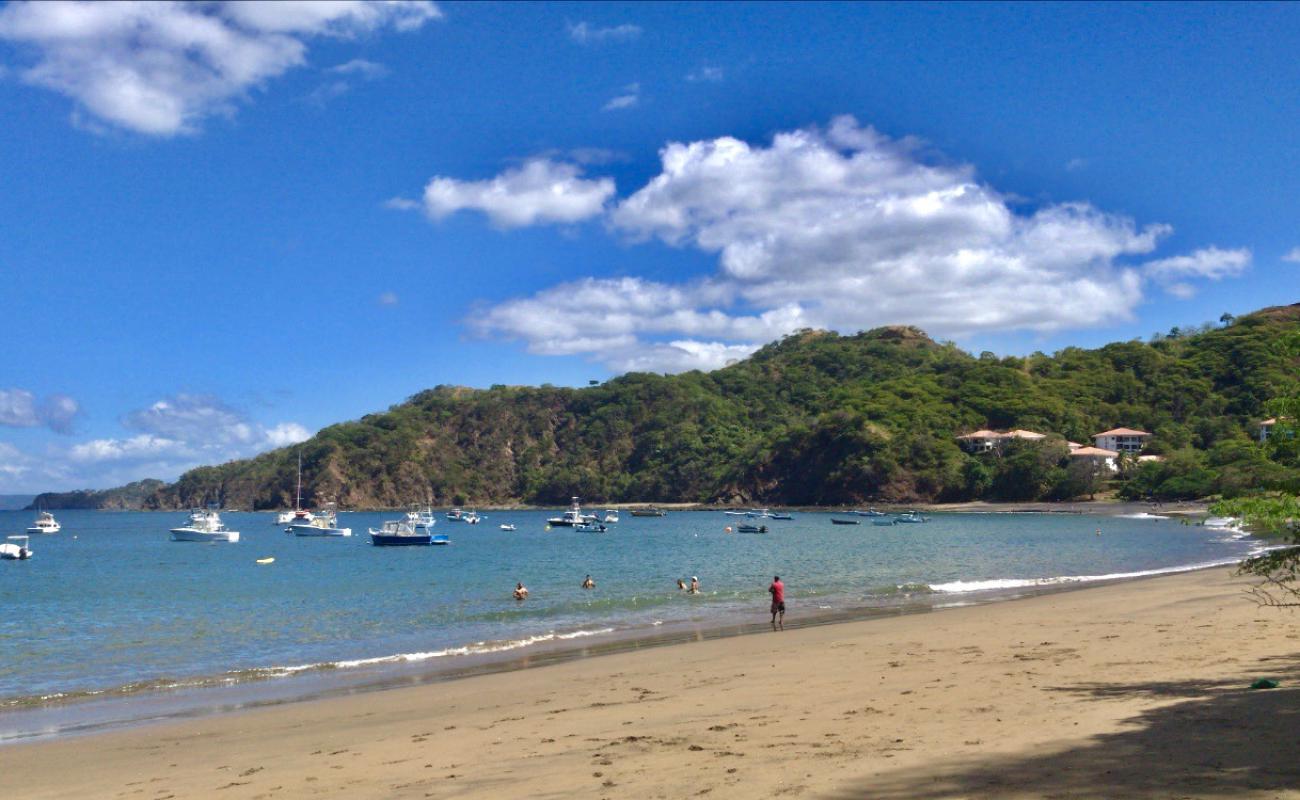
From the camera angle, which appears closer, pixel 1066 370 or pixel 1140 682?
pixel 1140 682

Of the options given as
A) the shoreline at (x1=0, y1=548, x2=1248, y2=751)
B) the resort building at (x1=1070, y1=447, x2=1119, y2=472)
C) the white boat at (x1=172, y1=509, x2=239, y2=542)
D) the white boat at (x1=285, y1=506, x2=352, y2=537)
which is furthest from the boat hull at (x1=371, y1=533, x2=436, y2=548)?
the resort building at (x1=1070, y1=447, x2=1119, y2=472)

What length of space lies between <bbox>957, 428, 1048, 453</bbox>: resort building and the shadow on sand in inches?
5536

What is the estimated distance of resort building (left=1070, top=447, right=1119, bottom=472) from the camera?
131m

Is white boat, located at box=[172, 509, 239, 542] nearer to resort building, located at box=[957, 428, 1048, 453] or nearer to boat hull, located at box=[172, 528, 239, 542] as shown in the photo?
boat hull, located at box=[172, 528, 239, 542]

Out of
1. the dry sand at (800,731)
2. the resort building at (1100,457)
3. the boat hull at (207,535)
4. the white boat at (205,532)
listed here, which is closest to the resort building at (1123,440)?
the resort building at (1100,457)

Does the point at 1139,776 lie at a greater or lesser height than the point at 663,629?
greater

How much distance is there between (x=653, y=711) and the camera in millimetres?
13625

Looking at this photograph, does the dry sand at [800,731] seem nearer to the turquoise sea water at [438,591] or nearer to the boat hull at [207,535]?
the turquoise sea water at [438,591]

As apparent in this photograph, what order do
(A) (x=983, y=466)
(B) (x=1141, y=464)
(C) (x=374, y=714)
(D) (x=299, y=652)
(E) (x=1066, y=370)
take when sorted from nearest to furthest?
(C) (x=374, y=714) → (D) (x=299, y=652) → (B) (x=1141, y=464) → (A) (x=983, y=466) → (E) (x=1066, y=370)

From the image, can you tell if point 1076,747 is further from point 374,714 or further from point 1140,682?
point 374,714

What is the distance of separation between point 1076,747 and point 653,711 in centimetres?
627

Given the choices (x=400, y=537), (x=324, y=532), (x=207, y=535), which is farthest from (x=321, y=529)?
(x=400, y=537)

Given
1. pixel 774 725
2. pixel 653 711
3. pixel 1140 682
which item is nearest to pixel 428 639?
pixel 653 711

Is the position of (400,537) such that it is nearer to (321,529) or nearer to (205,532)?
(205,532)
